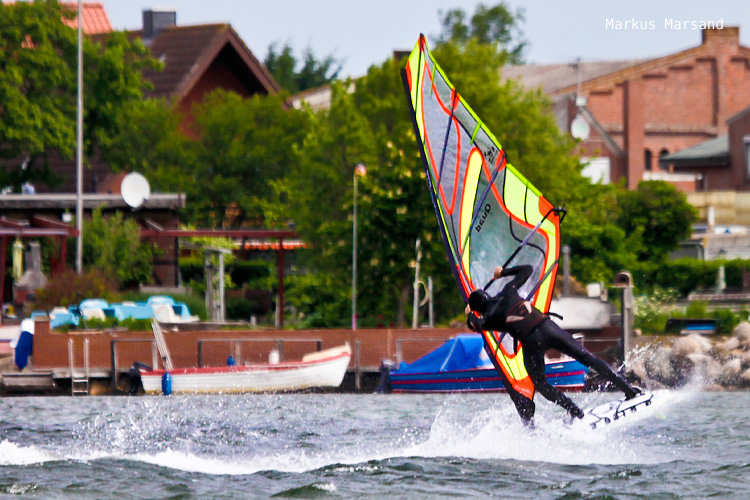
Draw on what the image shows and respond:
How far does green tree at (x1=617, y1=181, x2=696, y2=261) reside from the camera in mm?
37656

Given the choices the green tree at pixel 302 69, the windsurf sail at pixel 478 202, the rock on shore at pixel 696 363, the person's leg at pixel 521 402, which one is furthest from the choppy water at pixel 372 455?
the green tree at pixel 302 69

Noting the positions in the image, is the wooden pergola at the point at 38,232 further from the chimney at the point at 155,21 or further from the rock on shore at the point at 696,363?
the chimney at the point at 155,21

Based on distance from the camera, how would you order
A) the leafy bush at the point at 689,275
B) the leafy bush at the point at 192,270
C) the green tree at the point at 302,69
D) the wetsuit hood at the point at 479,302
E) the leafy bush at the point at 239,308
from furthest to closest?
the green tree at the point at 302,69 < the leafy bush at the point at 192,270 < the leafy bush at the point at 239,308 < the leafy bush at the point at 689,275 < the wetsuit hood at the point at 479,302

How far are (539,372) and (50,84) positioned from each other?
31398mm

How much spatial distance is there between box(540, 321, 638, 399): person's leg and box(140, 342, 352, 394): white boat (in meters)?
12.5

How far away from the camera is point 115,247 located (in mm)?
35531

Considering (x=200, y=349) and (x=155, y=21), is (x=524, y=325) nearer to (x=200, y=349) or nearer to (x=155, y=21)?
(x=200, y=349)

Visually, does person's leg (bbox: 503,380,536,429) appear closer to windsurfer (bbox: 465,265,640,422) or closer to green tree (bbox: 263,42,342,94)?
windsurfer (bbox: 465,265,640,422)

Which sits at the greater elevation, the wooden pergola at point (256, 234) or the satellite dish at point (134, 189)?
the satellite dish at point (134, 189)

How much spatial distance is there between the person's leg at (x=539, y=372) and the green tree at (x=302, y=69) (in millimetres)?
74288

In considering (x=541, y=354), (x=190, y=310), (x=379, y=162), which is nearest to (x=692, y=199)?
(x=379, y=162)

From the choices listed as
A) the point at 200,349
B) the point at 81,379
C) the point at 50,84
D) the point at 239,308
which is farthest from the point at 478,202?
the point at 50,84

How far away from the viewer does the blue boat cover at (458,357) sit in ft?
82.1

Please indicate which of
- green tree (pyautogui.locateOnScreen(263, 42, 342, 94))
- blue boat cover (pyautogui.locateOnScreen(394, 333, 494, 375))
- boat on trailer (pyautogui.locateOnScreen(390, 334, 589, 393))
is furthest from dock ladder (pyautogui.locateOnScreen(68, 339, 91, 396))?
green tree (pyautogui.locateOnScreen(263, 42, 342, 94))
